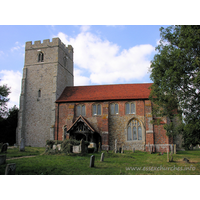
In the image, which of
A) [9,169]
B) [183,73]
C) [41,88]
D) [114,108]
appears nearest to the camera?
[9,169]

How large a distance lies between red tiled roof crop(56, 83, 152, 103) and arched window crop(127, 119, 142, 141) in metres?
3.69

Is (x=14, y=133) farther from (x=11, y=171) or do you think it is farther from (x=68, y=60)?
(x=11, y=171)

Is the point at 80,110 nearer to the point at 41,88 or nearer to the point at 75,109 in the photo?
the point at 75,109

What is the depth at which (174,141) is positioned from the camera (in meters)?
27.2

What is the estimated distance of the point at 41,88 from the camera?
31.5m

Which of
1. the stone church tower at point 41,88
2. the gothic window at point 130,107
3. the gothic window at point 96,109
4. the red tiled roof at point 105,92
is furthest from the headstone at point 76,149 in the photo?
the gothic window at point 130,107

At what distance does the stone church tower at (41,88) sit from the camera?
29703 millimetres

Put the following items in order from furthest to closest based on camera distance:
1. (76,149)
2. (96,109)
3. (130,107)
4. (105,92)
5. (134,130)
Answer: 1. (105,92)
2. (96,109)
3. (130,107)
4. (134,130)
5. (76,149)

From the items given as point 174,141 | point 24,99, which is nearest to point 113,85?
point 174,141

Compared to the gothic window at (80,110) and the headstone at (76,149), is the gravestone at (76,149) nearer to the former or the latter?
the headstone at (76,149)

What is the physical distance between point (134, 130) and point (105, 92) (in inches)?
291

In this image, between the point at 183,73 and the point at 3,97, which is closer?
the point at 183,73

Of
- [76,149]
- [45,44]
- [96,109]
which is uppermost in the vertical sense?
[45,44]

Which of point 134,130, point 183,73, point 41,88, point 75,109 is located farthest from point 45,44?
point 183,73
